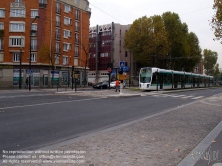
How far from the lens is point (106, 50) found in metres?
78.2

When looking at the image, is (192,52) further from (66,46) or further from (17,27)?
(17,27)

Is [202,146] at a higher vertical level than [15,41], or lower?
lower

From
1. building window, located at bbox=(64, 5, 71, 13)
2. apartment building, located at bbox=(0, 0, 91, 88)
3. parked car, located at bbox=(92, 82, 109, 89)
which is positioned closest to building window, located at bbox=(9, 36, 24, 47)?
apartment building, located at bbox=(0, 0, 91, 88)

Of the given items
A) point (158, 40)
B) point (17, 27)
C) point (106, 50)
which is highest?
point (17, 27)

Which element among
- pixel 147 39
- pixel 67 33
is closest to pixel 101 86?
pixel 67 33

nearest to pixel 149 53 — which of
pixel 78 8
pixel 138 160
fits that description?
pixel 78 8

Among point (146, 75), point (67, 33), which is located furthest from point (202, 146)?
point (67, 33)

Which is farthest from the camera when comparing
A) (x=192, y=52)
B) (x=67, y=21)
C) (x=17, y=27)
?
(x=192, y=52)

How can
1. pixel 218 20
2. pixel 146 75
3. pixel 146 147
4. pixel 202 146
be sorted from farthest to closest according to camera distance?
pixel 146 75 < pixel 218 20 < pixel 202 146 < pixel 146 147

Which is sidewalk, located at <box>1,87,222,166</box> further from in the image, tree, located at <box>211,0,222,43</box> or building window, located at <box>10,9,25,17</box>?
building window, located at <box>10,9,25,17</box>

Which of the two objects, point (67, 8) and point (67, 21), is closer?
point (67, 8)

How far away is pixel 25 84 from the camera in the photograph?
47125 millimetres

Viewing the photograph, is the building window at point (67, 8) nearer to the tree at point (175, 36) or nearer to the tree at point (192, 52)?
the tree at point (175, 36)

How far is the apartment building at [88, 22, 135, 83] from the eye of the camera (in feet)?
252
